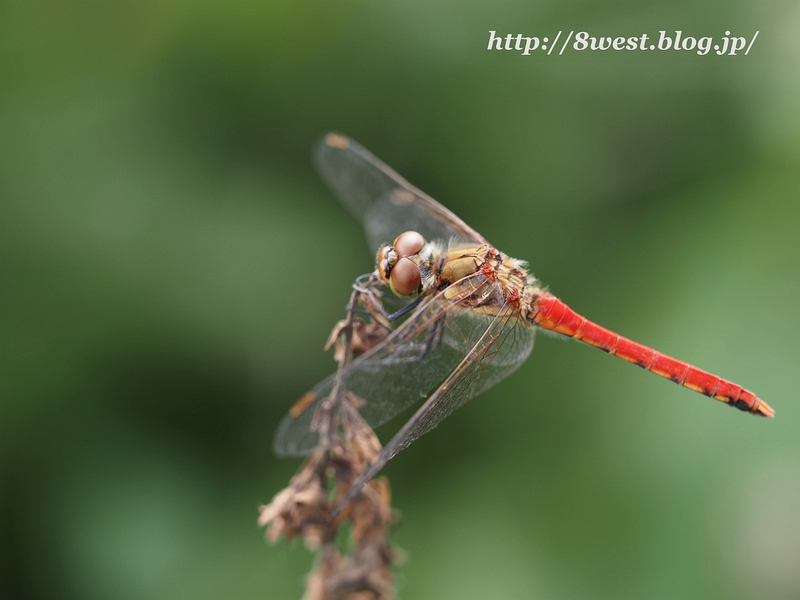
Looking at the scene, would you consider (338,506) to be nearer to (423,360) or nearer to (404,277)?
(423,360)

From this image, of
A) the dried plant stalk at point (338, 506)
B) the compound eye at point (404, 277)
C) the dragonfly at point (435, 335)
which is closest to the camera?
the dried plant stalk at point (338, 506)

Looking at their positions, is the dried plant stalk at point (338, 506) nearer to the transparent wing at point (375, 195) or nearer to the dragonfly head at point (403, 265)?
the dragonfly head at point (403, 265)

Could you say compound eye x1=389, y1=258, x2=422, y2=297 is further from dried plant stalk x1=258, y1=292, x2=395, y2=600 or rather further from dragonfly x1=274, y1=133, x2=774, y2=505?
dried plant stalk x1=258, y1=292, x2=395, y2=600

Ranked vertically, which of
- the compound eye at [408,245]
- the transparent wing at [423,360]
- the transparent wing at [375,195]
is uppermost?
the transparent wing at [375,195]

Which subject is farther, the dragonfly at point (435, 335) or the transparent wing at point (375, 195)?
the transparent wing at point (375, 195)

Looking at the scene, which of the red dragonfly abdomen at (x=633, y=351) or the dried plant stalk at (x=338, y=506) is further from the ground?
the red dragonfly abdomen at (x=633, y=351)

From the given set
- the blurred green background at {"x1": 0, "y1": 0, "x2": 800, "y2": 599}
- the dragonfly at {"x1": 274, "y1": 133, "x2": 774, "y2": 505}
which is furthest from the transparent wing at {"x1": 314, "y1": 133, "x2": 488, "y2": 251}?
the blurred green background at {"x1": 0, "y1": 0, "x2": 800, "y2": 599}

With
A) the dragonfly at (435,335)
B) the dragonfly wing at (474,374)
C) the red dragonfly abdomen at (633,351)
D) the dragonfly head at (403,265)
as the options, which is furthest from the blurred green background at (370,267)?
the dragonfly head at (403,265)
